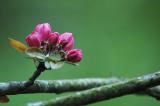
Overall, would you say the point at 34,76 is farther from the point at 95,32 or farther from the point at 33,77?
the point at 95,32

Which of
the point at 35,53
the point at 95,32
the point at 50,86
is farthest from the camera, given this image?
the point at 95,32

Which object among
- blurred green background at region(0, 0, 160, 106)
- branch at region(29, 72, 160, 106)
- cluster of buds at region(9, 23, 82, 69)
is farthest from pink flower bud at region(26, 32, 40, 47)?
blurred green background at region(0, 0, 160, 106)

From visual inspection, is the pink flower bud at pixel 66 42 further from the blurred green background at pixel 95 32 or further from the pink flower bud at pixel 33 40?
the blurred green background at pixel 95 32

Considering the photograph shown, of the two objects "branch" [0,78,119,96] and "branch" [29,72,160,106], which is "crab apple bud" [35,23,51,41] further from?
"branch" [29,72,160,106]

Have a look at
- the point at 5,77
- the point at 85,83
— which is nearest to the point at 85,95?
the point at 85,83

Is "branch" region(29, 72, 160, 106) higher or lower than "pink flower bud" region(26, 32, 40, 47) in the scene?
lower

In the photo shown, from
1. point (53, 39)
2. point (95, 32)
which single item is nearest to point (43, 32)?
point (53, 39)

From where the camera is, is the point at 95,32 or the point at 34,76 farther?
the point at 95,32
